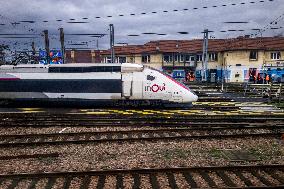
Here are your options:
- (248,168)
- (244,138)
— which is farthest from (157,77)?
(248,168)

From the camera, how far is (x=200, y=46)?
2377 inches

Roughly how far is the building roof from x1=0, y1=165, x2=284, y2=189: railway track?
2033 inches

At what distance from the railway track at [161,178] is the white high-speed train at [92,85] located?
35.6 ft

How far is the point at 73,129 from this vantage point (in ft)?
45.0

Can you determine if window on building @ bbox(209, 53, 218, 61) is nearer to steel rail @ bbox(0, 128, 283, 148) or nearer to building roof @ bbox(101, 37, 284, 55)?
building roof @ bbox(101, 37, 284, 55)

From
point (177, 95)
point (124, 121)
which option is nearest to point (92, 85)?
point (124, 121)

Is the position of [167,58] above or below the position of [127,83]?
above

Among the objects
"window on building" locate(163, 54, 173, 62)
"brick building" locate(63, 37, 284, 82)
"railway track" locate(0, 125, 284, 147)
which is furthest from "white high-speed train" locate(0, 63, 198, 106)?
"window on building" locate(163, 54, 173, 62)

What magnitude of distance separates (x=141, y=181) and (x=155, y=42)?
5931cm

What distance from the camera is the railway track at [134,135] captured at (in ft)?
36.7

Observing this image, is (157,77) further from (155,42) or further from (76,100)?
(155,42)

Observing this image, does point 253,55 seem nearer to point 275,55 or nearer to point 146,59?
point 275,55

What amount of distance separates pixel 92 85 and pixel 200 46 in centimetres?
4548

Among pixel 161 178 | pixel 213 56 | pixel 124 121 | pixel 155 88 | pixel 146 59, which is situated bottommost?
pixel 161 178
